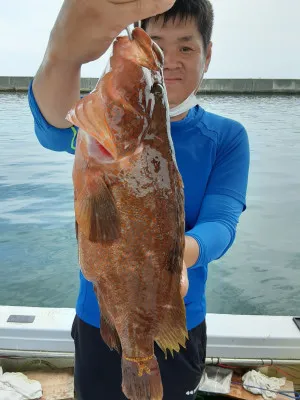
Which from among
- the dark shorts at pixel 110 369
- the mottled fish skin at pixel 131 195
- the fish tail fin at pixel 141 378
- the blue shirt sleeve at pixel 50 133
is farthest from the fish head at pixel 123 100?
the dark shorts at pixel 110 369

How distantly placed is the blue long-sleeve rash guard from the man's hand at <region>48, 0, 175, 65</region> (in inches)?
25.1

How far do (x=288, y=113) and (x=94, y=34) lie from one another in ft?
115

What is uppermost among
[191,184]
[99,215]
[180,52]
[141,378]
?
[180,52]

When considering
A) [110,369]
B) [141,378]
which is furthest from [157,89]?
[110,369]

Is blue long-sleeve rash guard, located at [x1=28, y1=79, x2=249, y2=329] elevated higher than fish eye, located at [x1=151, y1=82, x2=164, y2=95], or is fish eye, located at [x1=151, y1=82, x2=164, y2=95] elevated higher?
fish eye, located at [x1=151, y1=82, x2=164, y2=95]

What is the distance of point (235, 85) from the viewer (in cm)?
4556

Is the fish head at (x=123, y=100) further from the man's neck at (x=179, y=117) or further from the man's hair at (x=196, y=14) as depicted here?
the man's neck at (x=179, y=117)

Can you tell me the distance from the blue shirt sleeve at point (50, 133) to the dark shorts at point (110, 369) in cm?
84

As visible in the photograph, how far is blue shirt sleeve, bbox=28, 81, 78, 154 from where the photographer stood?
1.32 meters

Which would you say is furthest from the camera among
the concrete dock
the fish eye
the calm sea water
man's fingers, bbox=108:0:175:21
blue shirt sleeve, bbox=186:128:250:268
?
the concrete dock

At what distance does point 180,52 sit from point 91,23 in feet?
2.73

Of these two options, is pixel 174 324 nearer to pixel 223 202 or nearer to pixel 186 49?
pixel 223 202

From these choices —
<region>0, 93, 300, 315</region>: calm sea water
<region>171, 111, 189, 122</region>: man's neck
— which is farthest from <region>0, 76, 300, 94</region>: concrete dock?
<region>171, 111, 189, 122</region>: man's neck

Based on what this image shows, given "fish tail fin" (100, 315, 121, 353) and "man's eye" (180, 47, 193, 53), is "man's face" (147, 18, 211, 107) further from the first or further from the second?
"fish tail fin" (100, 315, 121, 353)
